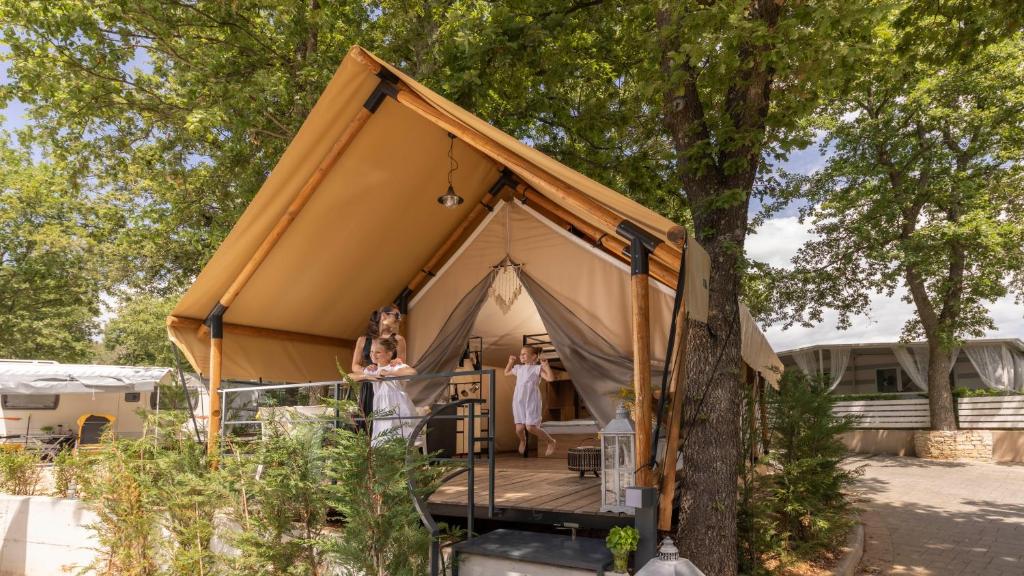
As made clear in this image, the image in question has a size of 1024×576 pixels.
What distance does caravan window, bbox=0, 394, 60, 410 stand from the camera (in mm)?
14766

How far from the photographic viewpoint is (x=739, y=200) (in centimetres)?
493

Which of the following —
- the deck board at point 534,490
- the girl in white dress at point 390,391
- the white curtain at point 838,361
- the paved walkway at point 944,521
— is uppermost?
the white curtain at point 838,361

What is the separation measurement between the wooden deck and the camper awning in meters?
8.56

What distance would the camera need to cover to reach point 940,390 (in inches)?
618

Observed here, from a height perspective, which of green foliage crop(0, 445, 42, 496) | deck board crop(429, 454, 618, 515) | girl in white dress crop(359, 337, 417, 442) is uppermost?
girl in white dress crop(359, 337, 417, 442)

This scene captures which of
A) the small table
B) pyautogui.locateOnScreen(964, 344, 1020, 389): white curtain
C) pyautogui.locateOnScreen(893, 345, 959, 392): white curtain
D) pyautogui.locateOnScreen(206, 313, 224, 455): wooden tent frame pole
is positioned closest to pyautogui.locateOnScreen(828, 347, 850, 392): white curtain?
pyautogui.locateOnScreen(893, 345, 959, 392): white curtain

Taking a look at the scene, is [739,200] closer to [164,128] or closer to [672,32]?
[672,32]

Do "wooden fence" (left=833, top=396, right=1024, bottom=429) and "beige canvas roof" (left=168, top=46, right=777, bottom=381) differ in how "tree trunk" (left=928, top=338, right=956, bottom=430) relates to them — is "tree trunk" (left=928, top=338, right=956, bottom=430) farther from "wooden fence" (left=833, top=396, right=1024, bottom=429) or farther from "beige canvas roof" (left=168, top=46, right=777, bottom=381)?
"beige canvas roof" (left=168, top=46, right=777, bottom=381)

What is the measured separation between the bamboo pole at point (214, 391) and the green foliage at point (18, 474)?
3207mm

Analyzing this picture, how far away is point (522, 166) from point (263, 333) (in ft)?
13.6

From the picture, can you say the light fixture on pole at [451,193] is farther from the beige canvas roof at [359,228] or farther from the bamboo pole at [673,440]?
the bamboo pole at [673,440]

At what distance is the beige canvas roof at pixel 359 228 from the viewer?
4781 millimetres

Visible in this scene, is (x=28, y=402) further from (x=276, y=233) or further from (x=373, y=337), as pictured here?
(x=373, y=337)

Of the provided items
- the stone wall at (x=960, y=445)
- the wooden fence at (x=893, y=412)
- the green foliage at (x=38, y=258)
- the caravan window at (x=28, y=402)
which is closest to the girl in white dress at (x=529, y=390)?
the wooden fence at (x=893, y=412)
